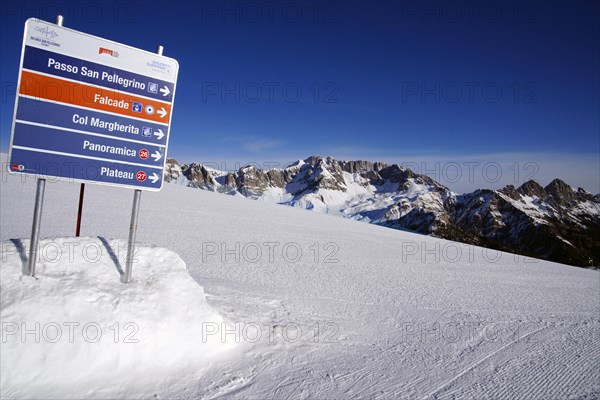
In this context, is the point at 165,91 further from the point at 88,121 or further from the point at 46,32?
the point at 46,32

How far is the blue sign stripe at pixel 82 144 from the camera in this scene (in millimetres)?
4137

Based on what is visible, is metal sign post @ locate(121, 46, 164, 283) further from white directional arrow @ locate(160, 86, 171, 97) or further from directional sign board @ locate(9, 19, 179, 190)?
white directional arrow @ locate(160, 86, 171, 97)

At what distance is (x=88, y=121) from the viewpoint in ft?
14.6

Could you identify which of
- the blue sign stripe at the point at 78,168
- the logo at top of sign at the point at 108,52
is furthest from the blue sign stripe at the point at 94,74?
the blue sign stripe at the point at 78,168

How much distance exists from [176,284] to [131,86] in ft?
9.57

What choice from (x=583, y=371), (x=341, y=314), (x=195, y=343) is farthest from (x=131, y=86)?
(x=583, y=371)

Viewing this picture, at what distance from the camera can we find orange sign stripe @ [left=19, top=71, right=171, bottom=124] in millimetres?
4098

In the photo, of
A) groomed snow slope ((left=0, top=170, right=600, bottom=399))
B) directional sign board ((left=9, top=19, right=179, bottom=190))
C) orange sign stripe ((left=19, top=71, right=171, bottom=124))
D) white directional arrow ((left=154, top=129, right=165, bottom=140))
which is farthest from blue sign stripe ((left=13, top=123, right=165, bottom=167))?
groomed snow slope ((left=0, top=170, right=600, bottom=399))

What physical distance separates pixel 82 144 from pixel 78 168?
1.07ft

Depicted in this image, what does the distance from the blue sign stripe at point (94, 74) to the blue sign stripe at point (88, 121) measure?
0.40 m

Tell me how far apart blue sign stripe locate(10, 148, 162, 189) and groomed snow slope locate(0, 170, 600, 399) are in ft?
8.32

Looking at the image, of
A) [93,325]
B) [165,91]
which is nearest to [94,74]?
[165,91]

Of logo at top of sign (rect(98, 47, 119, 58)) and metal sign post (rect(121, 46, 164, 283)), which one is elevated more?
logo at top of sign (rect(98, 47, 119, 58))

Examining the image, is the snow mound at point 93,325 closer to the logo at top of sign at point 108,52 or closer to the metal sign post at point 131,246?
the metal sign post at point 131,246
